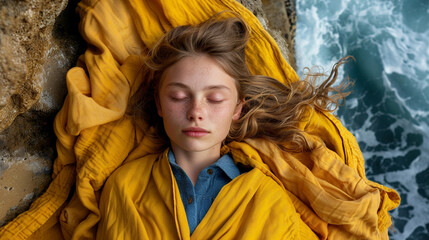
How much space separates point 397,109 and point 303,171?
3003 mm

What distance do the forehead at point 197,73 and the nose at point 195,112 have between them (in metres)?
0.10

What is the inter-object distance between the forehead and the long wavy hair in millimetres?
62

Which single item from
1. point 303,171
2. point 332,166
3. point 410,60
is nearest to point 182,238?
point 303,171

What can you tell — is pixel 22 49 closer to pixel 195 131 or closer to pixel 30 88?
pixel 30 88

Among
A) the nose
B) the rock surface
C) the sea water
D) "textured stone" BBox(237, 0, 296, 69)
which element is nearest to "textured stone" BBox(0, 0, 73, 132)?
the rock surface

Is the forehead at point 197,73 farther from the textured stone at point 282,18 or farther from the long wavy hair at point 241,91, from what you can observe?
the textured stone at point 282,18

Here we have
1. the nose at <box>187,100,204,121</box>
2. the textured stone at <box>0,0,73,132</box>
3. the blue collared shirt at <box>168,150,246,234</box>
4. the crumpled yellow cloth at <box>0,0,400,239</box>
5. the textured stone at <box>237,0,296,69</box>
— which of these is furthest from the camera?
the textured stone at <box>237,0,296,69</box>

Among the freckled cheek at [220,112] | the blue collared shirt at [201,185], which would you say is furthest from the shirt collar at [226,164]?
the freckled cheek at [220,112]

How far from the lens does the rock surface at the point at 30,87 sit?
67.7 inches

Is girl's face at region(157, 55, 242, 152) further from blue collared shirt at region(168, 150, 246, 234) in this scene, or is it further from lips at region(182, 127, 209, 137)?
blue collared shirt at region(168, 150, 246, 234)

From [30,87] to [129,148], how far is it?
74 centimetres

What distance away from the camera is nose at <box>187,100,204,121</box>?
200 cm

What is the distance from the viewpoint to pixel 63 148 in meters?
2.40

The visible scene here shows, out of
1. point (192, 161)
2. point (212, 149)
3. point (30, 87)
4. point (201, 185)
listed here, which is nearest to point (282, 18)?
point (212, 149)
